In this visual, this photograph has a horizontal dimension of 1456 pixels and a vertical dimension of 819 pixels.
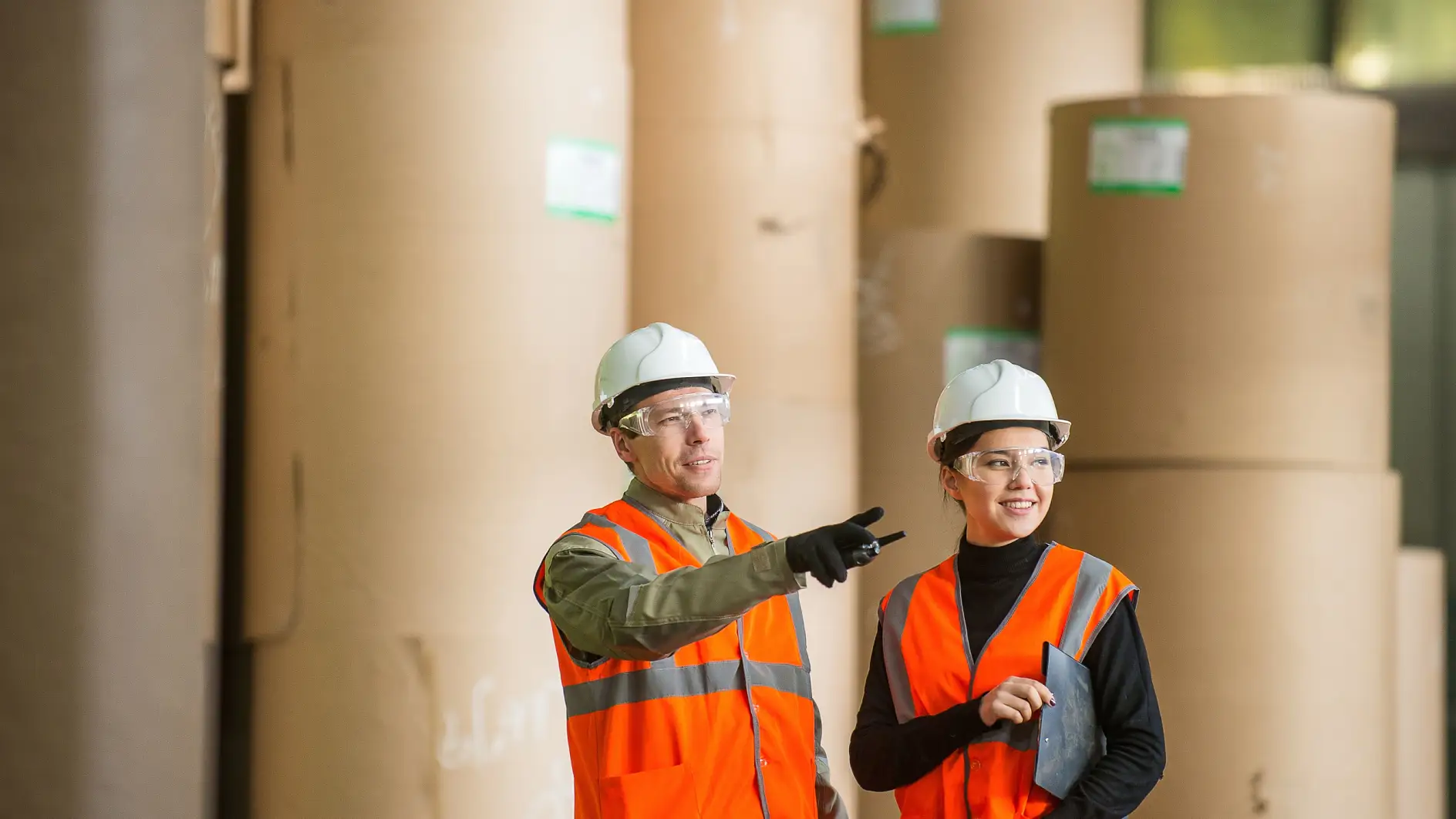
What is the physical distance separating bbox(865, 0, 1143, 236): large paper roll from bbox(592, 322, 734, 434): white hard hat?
197cm

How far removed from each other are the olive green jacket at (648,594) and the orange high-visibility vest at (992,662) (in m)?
0.25

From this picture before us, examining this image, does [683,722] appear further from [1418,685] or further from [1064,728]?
[1418,685]

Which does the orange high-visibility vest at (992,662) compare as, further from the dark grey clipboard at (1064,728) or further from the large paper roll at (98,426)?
the large paper roll at (98,426)

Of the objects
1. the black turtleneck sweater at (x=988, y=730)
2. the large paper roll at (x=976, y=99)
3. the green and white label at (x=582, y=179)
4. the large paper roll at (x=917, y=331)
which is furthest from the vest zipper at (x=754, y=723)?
the large paper roll at (x=976, y=99)

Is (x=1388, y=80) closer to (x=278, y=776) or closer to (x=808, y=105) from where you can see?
(x=808, y=105)

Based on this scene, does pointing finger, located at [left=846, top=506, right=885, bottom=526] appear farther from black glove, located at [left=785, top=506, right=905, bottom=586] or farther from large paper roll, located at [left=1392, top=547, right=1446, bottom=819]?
large paper roll, located at [left=1392, top=547, right=1446, bottom=819]

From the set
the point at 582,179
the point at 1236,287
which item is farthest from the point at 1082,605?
the point at 1236,287

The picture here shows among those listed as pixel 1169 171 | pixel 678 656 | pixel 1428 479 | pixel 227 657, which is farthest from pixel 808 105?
pixel 1428 479

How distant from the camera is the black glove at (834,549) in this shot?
4.75ft

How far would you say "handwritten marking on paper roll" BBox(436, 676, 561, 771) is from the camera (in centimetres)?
252

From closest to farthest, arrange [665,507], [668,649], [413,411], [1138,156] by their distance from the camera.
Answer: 1. [668,649]
2. [665,507]
3. [413,411]
4. [1138,156]

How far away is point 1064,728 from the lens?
1.66 metres

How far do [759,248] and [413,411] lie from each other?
30.7 inches

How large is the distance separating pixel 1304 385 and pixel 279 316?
1.70 metres
